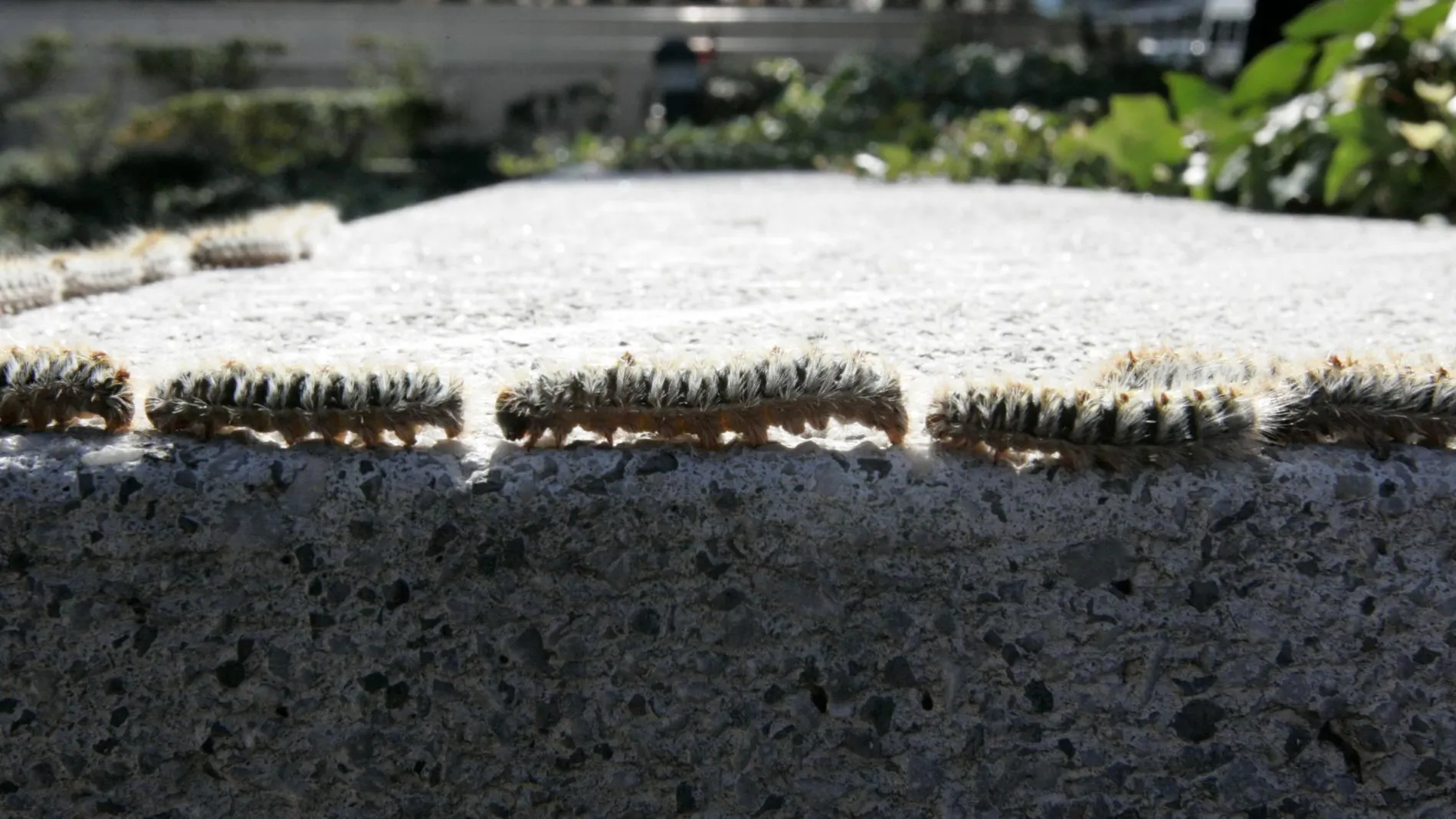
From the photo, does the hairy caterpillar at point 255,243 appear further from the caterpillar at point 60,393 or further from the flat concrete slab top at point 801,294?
the caterpillar at point 60,393

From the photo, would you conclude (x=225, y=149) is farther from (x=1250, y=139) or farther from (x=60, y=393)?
(x=60, y=393)

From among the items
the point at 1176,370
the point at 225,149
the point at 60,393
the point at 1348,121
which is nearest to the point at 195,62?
the point at 225,149

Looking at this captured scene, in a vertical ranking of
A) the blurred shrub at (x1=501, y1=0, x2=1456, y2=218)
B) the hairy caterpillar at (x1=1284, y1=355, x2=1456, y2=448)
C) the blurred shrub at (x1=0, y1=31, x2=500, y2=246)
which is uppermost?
the blurred shrub at (x1=501, y1=0, x2=1456, y2=218)

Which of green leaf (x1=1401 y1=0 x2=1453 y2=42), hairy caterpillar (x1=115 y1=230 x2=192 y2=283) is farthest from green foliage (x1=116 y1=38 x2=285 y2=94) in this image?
green leaf (x1=1401 y1=0 x2=1453 y2=42)

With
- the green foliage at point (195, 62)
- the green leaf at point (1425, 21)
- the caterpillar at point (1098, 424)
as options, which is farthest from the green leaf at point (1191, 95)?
the green foliage at point (195, 62)

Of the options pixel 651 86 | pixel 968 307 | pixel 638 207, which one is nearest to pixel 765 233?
pixel 638 207

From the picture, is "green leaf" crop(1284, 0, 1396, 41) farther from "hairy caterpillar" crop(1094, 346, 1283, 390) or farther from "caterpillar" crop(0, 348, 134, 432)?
"caterpillar" crop(0, 348, 134, 432)
